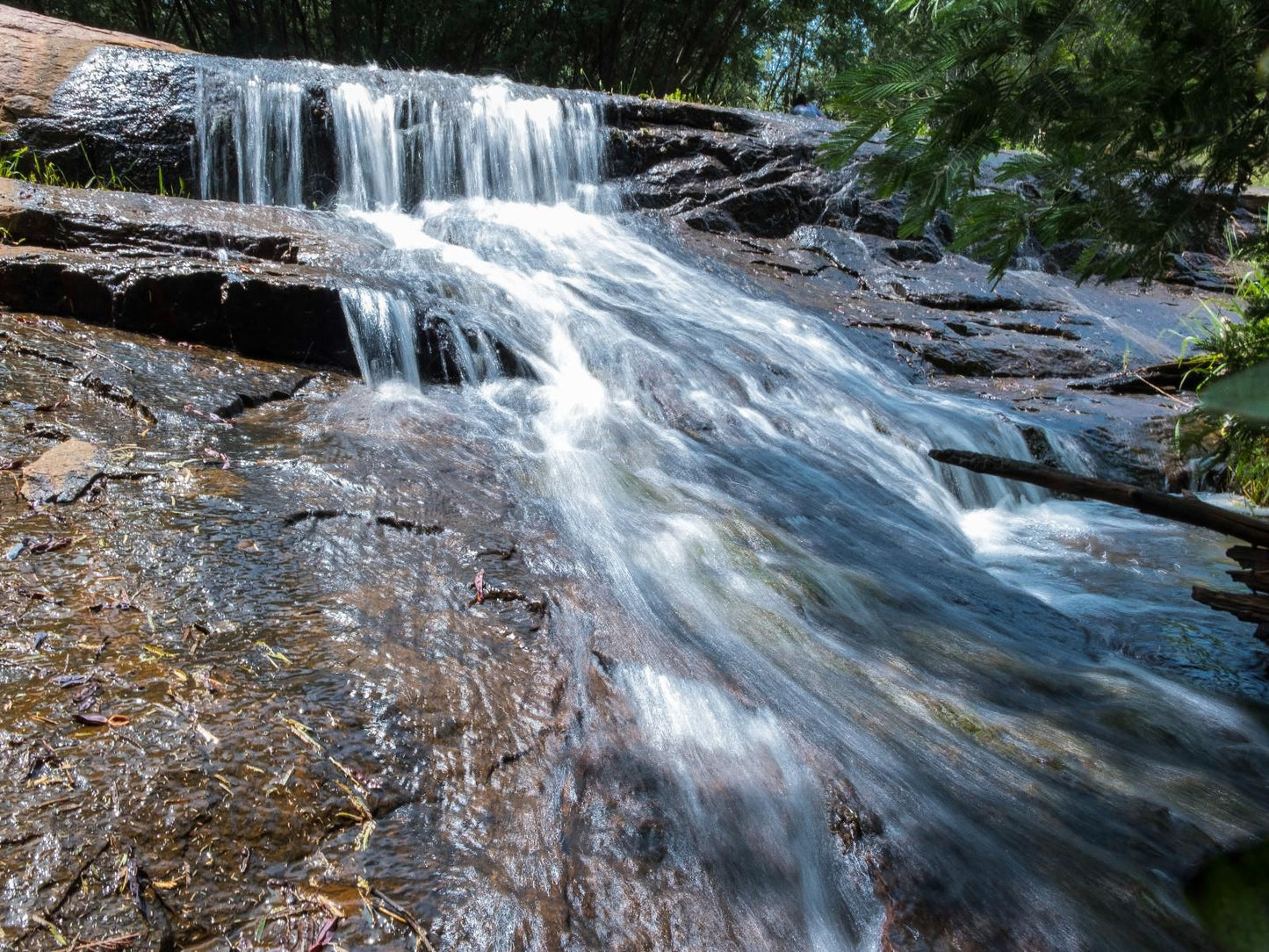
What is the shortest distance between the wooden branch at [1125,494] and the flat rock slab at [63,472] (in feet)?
9.42

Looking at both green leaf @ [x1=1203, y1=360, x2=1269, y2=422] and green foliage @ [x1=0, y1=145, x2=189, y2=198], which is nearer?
green leaf @ [x1=1203, y1=360, x2=1269, y2=422]

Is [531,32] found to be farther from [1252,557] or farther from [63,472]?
[1252,557]

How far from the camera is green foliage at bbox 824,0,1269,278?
230 centimetres

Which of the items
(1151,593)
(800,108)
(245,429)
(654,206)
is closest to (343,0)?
(800,108)

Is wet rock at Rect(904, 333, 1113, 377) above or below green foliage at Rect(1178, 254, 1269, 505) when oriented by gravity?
below

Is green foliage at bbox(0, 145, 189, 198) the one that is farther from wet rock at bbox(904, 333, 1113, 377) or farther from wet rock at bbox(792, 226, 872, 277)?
wet rock at bbox(904, 333, 1113, 377)

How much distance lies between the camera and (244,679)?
Answer: 2252 mm

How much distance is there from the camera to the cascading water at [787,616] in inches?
83.4

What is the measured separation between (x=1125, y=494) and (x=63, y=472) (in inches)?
140

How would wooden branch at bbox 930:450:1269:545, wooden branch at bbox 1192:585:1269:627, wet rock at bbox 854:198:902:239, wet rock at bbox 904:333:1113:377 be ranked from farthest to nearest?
wet rock at bbox 854:198:902:239 → wet rock at bbox 904:333:1113:377 → wooden branch at bbox 1192:585:1269:627 → wooden branch at bbox 930:450:1269:545

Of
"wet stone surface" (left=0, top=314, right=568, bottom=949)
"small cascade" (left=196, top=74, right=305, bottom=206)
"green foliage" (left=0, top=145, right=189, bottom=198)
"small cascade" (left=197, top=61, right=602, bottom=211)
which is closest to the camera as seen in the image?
"wet stone surface" (left=0, top=314, right=568, bottom=949)

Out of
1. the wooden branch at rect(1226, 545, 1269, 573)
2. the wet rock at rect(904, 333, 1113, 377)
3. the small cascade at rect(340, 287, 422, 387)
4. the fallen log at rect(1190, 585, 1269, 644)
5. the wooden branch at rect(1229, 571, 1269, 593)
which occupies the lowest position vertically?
the wet rock at rect(904, 333, 1113, 377)

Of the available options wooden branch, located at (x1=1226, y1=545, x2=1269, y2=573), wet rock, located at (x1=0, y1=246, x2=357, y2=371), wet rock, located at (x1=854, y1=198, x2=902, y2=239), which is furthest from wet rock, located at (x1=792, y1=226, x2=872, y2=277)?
wooden branch, located at (x1=1226, y1=545, x2=1269, y2=573)

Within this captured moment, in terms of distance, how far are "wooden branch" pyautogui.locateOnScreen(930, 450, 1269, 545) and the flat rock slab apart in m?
2.87
